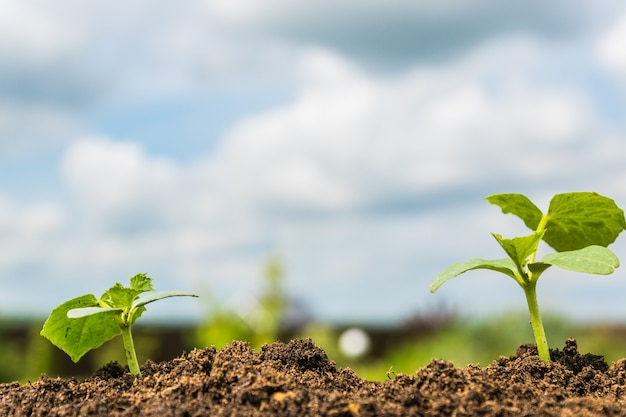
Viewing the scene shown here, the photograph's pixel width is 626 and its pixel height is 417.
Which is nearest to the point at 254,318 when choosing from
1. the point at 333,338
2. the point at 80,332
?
the point at 333,338

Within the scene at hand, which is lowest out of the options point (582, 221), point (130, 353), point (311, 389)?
point (311, 389)

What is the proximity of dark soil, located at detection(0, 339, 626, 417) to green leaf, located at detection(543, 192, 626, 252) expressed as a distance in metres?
0.39

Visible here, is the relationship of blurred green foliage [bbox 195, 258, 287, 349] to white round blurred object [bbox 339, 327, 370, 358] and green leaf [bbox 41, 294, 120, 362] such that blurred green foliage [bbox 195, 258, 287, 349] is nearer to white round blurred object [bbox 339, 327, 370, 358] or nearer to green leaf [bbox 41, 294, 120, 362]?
white round blurred object [bbox 339, 327, 370, 358]

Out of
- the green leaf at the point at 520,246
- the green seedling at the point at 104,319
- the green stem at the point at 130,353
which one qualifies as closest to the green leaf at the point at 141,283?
the green seedling at the point at 104,319

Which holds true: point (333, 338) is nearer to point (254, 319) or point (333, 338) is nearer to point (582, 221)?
point (254, 319)

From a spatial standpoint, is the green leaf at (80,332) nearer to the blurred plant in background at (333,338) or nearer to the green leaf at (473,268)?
the green leaf at (473,268)

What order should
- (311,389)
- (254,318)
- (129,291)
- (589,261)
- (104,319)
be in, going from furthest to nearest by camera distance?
(254,318) → (104,319) → (129,291) → (589,261) → (311,389)

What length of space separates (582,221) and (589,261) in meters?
0.48

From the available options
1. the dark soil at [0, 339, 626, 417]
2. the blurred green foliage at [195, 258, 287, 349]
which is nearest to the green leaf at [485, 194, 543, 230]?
the dark soil at [0, 339, 626, 417]

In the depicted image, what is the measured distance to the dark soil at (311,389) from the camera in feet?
4.81

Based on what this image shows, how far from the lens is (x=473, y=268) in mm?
1840

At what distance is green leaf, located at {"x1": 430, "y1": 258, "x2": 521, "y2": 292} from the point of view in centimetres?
178

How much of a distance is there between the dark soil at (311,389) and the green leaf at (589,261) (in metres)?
0.31

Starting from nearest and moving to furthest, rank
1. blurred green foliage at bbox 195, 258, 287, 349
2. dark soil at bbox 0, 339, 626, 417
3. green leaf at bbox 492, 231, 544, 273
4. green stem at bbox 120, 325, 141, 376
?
1. dark soil at bbox 0, 339, 626, 417
2. green leaf at bbox 492, 231, 544, 273
3. green stem at bbox 120, 325, 141, 376
4. blurred green foliage at bbox 195, 258, 287, 349
